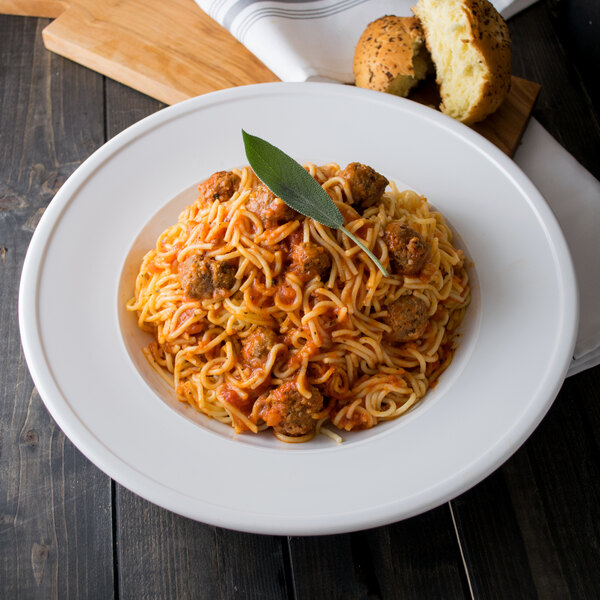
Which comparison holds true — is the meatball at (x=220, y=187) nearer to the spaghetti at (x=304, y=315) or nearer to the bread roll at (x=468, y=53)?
the spaghetti at (x=304, y=315)

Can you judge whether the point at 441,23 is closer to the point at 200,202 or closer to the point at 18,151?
the point at 200,202

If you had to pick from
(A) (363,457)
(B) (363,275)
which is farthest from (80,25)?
(A) (363,457)

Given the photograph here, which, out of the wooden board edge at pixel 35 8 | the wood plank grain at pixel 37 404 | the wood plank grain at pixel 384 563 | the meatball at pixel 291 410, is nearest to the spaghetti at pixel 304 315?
the meatball at pixel 291 410

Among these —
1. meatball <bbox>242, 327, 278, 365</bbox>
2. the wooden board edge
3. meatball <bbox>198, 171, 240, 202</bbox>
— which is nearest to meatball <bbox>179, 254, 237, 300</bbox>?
meatball <bbox>242, 327, 278, 365</bbox>

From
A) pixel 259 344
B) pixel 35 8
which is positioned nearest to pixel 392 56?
pixel 259 344

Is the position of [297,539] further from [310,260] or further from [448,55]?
[448,55]
